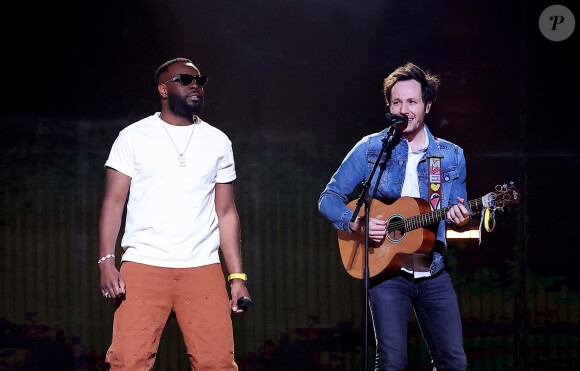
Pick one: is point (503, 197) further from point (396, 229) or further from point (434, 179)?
point (396, 229)

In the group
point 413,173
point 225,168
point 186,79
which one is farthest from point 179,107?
point 413,173

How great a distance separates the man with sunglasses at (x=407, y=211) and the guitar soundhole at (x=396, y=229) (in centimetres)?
2

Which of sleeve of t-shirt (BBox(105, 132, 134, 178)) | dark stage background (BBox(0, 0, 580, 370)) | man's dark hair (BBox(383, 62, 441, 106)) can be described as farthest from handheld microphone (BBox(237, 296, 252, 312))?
dark stage background (BBox(0, 0, 580, 370))

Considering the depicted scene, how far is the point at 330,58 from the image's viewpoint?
274 inches

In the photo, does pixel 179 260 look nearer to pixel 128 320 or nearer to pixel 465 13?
pixel 128 320

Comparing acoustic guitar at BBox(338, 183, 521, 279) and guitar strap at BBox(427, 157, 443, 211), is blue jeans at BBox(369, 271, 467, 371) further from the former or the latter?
guitar strap at BBox(427, 157, 443, 211)

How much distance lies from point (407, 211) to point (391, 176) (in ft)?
0.84

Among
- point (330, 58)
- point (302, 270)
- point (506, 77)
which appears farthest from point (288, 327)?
point (506, 77)

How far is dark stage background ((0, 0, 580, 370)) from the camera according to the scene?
6859 mm

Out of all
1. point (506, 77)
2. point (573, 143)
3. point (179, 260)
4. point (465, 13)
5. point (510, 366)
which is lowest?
point (510, 366)

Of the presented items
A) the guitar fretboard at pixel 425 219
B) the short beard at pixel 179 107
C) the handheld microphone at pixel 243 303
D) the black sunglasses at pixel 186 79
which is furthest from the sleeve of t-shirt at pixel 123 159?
the guitar fretboard at pixel 425 219

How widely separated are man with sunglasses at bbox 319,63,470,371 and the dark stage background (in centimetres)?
167

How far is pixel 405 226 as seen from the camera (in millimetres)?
5086

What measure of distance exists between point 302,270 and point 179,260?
2.68 m
